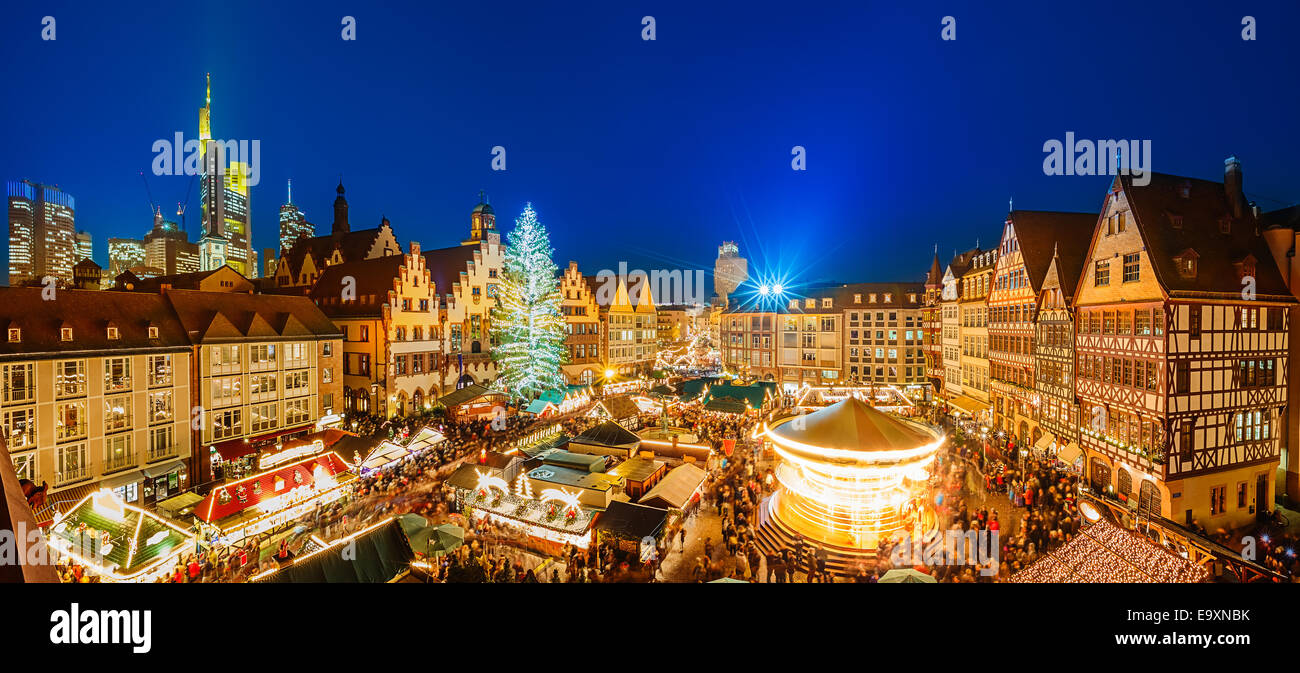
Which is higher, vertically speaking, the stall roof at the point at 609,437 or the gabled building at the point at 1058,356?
the gabled building at the point at 1058,356

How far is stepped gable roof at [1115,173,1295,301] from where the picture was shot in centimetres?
1834

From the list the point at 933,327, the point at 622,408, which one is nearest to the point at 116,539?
the point at 622,408

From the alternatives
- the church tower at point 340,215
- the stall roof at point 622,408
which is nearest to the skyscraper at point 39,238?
the church tower at point 340,215

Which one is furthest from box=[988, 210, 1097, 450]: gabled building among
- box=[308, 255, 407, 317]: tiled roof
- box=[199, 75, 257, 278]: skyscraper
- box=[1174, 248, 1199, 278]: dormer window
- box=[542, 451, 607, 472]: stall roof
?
box=[199, 75, 257, 278]: skyscraper

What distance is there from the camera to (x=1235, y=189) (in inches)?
801

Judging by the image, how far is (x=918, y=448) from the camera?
13.1 metres

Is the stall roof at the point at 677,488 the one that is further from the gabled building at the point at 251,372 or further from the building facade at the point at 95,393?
the gabled building at the point at 251,372

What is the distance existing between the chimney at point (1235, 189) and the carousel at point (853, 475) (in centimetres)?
1742

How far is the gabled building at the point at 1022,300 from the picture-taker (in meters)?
25.5

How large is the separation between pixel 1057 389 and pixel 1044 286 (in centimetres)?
495

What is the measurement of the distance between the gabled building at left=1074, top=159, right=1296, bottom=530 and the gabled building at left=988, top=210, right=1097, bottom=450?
16.0 feet

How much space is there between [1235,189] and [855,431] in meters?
20.3
